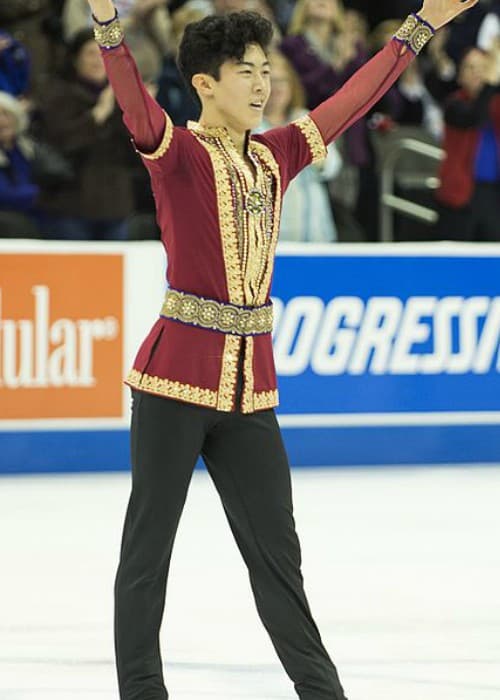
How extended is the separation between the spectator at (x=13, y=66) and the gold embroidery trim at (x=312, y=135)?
17.0ft

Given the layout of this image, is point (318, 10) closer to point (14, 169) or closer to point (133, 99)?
point (14, 169)

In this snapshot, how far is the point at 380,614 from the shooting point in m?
4.70

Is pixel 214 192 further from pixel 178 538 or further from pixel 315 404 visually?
pixel 315 404

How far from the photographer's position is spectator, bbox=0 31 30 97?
826cm

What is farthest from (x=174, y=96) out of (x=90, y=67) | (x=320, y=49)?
(x=320, y=49)

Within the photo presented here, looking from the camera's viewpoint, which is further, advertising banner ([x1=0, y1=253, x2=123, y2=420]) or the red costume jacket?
advertising banner ([x1=0, y1=253, x2=123, y2=420])

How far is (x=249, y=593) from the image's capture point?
16.4 feet

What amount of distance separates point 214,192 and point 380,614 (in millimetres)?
1984

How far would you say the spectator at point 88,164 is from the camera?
812 cm

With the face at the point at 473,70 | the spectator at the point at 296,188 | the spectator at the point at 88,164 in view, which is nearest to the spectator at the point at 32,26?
the spectator at the point at 88,164

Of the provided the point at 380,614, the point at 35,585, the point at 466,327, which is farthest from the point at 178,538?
the point at 466,327

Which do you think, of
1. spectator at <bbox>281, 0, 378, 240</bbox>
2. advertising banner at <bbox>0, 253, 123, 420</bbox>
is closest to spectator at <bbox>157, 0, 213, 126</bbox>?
spectator at <bbox>281, 0, 378, 240</bbox>

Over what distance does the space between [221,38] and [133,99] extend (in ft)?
0.99

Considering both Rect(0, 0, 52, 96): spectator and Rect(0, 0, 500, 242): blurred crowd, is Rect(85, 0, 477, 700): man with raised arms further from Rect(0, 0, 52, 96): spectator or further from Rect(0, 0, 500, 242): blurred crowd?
Rect(0, 0, 52, 96): spectator
